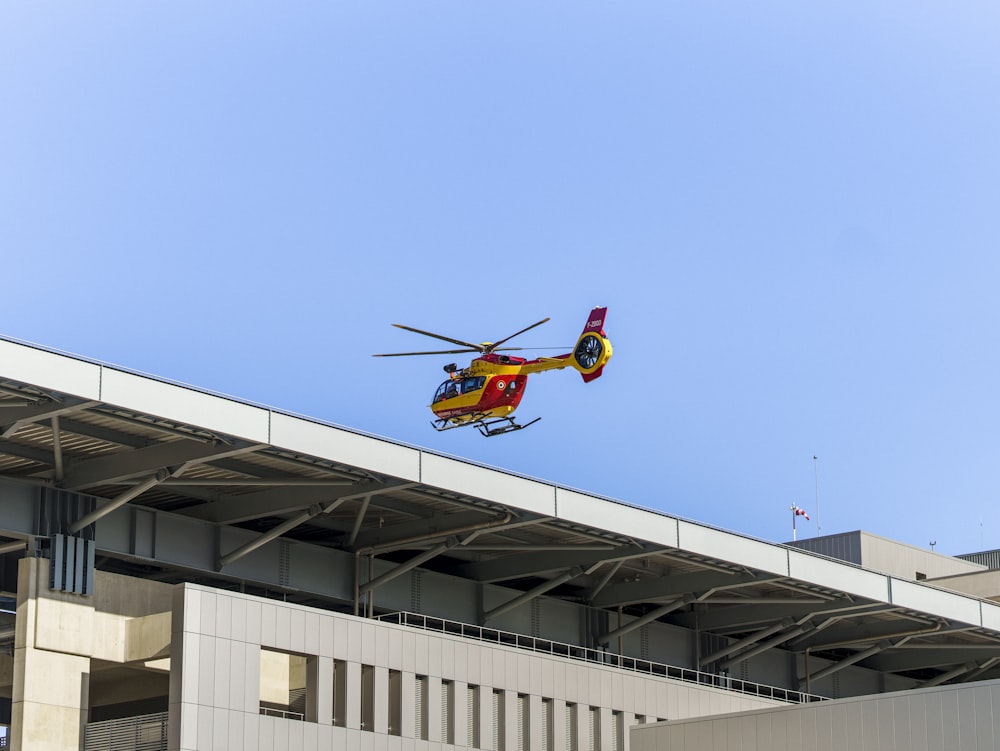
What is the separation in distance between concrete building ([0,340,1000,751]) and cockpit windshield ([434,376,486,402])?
21.2 ft

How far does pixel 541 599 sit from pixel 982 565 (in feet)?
154

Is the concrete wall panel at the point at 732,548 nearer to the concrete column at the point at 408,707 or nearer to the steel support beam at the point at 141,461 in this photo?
the concrete column at the point at 408,707

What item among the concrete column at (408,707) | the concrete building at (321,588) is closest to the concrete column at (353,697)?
the concrete building at (321,588)

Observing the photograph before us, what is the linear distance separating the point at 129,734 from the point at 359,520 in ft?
32.2

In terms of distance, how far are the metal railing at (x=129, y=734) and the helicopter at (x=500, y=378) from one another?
63.6 feet

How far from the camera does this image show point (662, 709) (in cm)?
5931

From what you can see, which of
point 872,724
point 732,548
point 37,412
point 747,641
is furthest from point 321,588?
point 747,641

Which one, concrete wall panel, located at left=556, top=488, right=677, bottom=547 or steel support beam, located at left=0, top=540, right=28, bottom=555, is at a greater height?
→ concrete wall panel, located at left=556, top=488, right=677, bottom=547

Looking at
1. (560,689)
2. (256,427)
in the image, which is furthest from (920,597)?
(256,427)

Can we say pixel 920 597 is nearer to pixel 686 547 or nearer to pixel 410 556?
pixel 686 547

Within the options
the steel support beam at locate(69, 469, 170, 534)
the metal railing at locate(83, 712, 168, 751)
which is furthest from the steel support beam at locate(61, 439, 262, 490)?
the metal railing at locate(83, 712, 168, 751)

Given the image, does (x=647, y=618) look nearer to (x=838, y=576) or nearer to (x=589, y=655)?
(x=589, y=655)

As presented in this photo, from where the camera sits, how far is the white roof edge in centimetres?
4506

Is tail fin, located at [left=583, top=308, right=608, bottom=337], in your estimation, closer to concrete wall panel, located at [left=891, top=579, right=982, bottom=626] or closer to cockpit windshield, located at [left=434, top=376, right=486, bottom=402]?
cockpit windshield, located at [left=434, top=376, right=486, bottom=402]
